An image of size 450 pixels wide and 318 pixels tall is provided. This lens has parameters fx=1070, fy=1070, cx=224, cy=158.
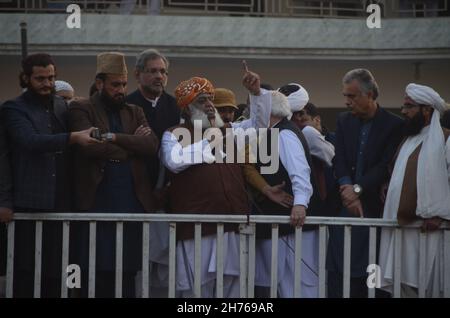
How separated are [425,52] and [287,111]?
11.2 metres

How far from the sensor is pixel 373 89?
7.31 metres

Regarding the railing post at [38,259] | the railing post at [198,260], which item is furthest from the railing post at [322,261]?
the railing post at [38,259]

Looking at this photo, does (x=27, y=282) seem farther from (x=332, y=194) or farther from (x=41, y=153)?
(x=332, y=194)

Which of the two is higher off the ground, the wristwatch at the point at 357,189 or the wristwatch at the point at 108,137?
the wristwatch at the point at 108,137

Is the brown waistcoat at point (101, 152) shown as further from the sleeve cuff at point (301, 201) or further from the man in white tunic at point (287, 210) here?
the sleeve cuff at point (301, 201)

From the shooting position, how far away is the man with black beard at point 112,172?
6.80 m

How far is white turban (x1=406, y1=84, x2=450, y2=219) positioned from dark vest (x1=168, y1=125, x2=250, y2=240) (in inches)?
44.4

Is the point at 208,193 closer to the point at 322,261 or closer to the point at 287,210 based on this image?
the point at 287,210

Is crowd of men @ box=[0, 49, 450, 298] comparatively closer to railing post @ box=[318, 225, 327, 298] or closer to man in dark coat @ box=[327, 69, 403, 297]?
man in dark coat @ box=[327, 69, 403, 297]

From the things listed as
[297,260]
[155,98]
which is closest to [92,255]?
[297,260]

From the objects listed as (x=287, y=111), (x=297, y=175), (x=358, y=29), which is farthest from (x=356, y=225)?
(x=358, y=29)

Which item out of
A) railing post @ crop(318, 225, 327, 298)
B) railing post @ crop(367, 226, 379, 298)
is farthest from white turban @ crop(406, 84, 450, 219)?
railing post @ crop(318, 225, 327, 298)

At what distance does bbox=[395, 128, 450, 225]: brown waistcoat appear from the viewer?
6805 millimetres

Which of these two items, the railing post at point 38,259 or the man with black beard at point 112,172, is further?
the man with black beard at point 112,172
